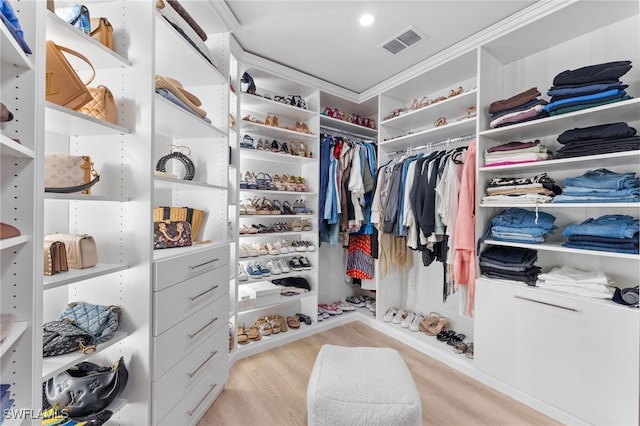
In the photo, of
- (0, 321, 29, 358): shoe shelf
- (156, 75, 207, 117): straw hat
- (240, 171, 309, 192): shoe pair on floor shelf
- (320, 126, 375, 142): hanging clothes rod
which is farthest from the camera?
(320, 126, 375, 142): hanging clothes rod

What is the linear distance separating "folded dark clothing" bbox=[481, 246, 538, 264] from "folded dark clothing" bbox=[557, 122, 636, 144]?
2.32 feet

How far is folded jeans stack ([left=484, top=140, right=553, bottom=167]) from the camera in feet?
5.37

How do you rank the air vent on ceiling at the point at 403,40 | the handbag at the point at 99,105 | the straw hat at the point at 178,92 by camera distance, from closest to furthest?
1. the handbag at the point at 99,105
2. the straw hat at the point at 178,92
3. the air vent on ceiling at the point at 403,40

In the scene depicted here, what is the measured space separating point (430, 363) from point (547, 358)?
76cm

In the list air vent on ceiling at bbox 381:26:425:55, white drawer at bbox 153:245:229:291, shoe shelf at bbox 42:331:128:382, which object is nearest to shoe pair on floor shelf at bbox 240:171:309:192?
white drawer at bbox 153:245:229:291

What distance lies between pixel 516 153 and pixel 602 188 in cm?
45

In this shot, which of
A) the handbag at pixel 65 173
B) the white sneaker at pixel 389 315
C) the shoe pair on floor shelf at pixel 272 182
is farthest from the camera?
the white sneaker at pixel 389 315

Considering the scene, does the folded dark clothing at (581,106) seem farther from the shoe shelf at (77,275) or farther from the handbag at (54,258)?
the handbag at (54,258)

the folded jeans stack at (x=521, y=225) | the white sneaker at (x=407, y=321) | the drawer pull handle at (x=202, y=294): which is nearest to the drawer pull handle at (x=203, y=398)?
the drawer pull handle at (x=202, y=294)

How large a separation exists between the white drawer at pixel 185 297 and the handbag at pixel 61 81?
790 mm

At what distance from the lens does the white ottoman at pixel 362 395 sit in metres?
1.02

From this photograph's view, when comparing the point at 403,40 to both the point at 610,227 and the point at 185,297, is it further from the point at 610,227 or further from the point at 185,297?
the point at 185,297

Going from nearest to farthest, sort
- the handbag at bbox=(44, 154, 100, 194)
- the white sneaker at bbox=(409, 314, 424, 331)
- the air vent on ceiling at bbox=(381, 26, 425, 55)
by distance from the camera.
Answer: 1. the handbag at bbox=(44, 154, 100, 194)
2. the air vent on ceiling at bbox=(381, 26, 425, 55)
3. the white sneaker at bbox=(409, 314, 424, 331)

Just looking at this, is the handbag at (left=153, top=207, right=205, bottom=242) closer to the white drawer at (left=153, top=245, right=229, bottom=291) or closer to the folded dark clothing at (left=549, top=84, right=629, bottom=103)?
the white drawer at (left=153, top=245, right=229, bottom=291)
